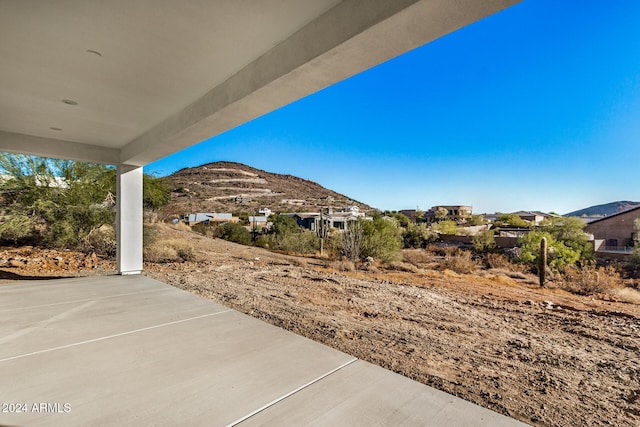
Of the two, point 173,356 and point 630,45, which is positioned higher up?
point 630,45

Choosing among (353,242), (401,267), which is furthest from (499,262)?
(353,242)

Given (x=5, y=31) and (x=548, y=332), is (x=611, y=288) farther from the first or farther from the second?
(x=5, y=31)

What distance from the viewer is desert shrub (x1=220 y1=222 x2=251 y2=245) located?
57.9ft

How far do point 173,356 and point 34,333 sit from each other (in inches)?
61.0

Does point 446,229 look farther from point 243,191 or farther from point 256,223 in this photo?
point 243,191

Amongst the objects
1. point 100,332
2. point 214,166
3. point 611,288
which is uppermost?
point 214,166

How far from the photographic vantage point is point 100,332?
281 cm

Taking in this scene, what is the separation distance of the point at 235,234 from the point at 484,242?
45.1 ft

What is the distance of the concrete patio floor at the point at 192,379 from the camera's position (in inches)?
62.7

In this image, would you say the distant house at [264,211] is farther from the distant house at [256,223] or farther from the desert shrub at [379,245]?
the desert shrub at [379,245]

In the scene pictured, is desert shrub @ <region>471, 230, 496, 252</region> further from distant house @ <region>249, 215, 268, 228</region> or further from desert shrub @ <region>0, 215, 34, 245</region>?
desert shrub @ <region>0, 215, 34, 245</region>

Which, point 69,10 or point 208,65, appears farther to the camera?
point 208,65

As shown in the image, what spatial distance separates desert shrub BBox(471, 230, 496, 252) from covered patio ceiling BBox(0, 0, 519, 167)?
16.0 meters

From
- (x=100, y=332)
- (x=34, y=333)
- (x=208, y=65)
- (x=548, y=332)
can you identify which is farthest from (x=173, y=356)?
(x=548, y=332)
